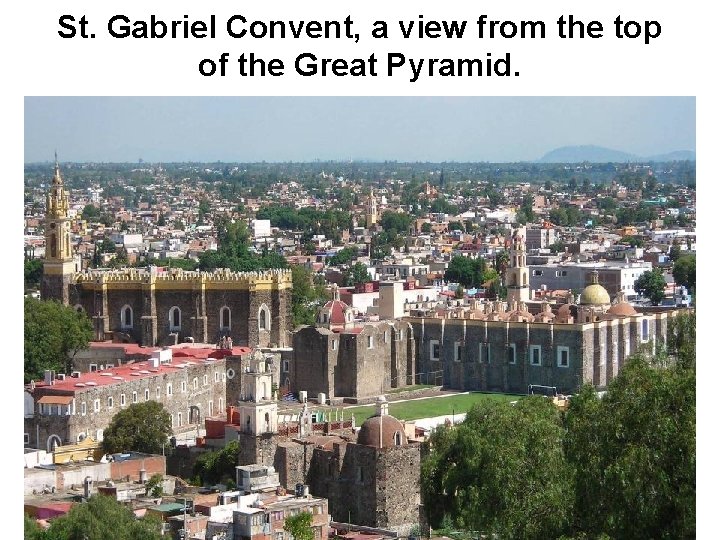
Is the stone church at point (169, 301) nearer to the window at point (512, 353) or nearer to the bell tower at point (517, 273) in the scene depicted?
the window at point (512, 353)

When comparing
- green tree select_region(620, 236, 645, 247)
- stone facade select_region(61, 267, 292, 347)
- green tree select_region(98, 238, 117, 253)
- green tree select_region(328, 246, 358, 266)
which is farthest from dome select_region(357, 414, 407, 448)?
green tree select_region(98, 238, 117, 253)

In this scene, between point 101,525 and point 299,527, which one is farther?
point 299,527

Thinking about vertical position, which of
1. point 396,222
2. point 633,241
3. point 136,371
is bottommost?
point 136,371

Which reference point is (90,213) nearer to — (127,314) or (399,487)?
(127,314)

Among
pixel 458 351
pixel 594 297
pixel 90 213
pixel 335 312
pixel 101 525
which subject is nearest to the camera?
pixel 101 525

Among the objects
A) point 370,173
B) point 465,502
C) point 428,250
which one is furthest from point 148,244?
point 370,173

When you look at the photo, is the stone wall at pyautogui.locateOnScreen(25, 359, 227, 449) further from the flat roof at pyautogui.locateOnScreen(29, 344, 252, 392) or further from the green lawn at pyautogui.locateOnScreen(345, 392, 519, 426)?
the green lawn at pyautogui.locateOnScreen(345, 392, 519, 426)

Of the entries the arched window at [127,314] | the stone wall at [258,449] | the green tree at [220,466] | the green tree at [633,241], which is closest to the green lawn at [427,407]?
the arched window at [127,314]

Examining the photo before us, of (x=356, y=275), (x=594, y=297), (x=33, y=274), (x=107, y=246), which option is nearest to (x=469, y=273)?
(x=356, y=275)
